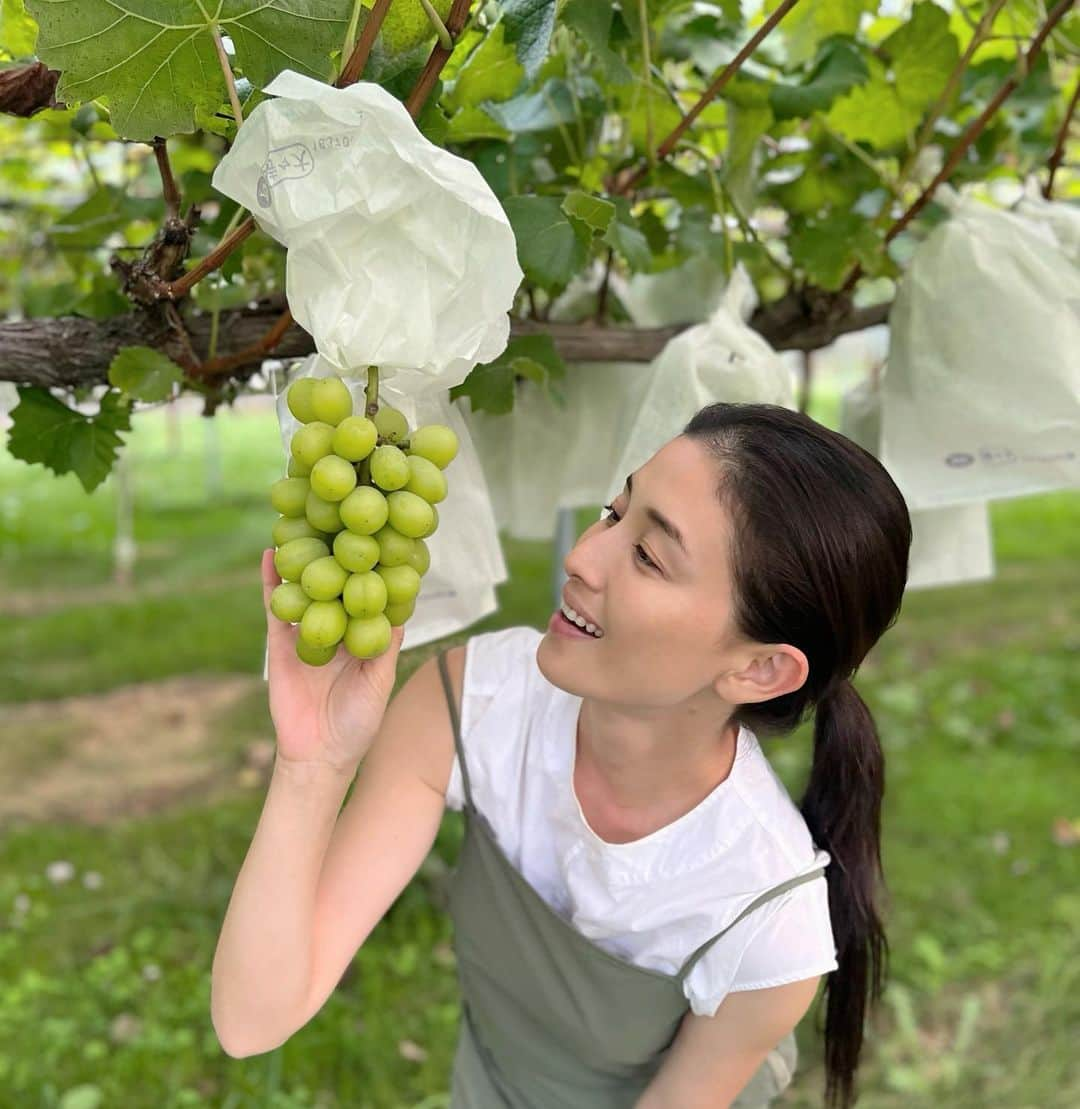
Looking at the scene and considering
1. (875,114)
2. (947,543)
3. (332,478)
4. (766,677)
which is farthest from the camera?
(947,543)

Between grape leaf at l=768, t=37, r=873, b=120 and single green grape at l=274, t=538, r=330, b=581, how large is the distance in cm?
83

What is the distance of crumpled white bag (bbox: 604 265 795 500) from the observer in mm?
1292

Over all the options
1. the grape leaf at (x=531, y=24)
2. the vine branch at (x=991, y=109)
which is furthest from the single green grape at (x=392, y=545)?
the vine branch at (x=991, y=109)

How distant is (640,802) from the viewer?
4.14 feet

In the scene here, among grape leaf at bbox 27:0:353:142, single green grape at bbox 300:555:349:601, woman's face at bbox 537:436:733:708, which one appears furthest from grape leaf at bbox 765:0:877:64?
single green grape at bbox 300:555:349:601

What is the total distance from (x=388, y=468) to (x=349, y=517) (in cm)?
5

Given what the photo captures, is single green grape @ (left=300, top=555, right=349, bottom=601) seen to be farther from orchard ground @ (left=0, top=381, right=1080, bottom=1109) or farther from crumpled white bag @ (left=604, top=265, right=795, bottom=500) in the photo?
orchard ground @ (left=0, top=381, right=1080, bottom=1109)

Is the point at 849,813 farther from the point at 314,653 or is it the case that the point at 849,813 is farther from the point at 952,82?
the point at 952,82

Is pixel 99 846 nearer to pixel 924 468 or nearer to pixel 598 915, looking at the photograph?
pixel 598 915

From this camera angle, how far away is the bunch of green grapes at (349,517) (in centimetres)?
82

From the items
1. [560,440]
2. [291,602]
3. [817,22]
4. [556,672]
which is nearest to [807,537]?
[556,672]

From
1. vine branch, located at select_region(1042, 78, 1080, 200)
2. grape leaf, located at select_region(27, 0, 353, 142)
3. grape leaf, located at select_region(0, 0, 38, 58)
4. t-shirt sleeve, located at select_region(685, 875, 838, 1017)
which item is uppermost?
grape leaf, located at select_region(27, 0, 353, 142)

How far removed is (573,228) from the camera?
43.7 inches

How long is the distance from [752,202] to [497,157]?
397mm
